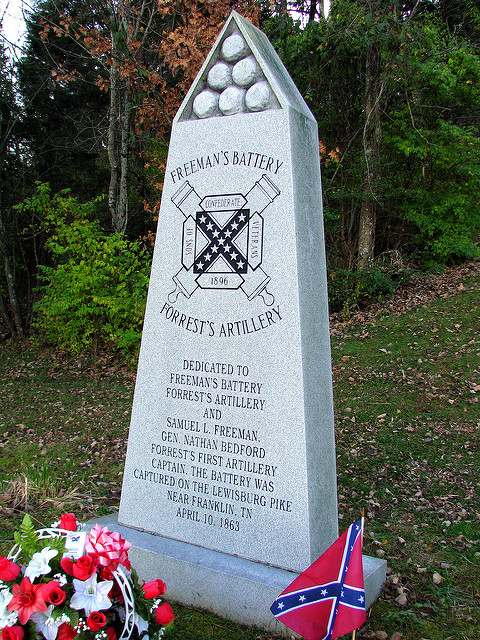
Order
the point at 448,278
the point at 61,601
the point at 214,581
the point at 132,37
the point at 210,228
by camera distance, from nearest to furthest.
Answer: the point at 61,601
the point at 214,581
the point at 210,228
the point at 132,37
the point at 448,278

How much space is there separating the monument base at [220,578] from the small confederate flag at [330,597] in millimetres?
654

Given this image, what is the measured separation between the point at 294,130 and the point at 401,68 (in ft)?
27.5

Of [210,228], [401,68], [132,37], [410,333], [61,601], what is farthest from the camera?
[401,68]

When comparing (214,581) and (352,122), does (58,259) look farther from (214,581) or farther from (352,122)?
(214,581)

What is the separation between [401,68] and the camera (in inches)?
417

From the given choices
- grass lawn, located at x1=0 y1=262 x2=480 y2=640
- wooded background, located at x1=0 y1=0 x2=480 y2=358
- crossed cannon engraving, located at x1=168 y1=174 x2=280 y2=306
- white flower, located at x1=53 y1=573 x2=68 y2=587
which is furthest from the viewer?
wooded background, located at x1=0 y1=0 x2=480 y2=358

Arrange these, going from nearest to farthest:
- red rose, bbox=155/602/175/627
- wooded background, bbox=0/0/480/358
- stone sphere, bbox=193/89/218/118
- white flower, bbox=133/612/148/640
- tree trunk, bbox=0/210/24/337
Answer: white flower, bbox=133/612/148/640 → red rose, bbox=155/602/175/627 → stone sphere, bbox=193/89/218/118 → wooded background, bbox=0/0/480/358 → tree trunk, bbox=0/210/24/337

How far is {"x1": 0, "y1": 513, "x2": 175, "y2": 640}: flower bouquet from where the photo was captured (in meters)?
2.21

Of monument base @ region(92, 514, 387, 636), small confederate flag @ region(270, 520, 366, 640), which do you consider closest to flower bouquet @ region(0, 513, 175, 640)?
small confederate flag @ region(270, 520, 366, 640)

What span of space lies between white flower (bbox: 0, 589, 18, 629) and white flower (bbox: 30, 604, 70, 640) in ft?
0.26

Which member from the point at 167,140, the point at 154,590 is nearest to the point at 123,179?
the point at 167,140

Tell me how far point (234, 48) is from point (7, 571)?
10.2ft

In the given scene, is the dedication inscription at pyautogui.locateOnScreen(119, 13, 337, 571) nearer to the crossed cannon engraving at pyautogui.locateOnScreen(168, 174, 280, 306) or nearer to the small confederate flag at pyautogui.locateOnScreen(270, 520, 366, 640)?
the crossed cannon engraving at pyautogui.locateOnScreen(168, 174, 280, 306)

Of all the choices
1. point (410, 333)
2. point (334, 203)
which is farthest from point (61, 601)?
point (334, 203)
